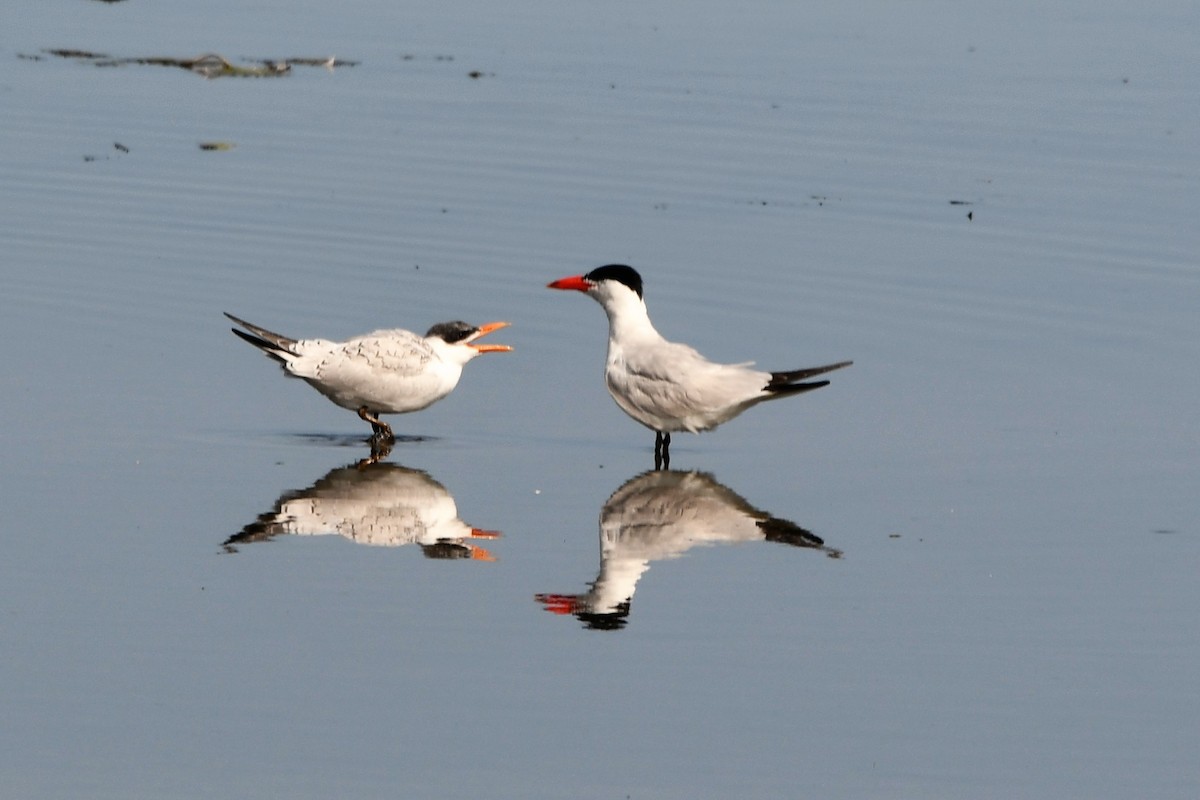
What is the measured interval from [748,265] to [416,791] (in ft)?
24.9

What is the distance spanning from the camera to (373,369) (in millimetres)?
10109

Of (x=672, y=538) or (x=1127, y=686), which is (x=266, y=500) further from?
(x=1127, y=686)

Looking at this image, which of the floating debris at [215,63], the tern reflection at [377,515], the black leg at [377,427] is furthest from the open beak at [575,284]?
the floating debris at [215,63]

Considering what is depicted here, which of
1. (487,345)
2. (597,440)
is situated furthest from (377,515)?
(487,345)

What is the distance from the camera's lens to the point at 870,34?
70.4 ft

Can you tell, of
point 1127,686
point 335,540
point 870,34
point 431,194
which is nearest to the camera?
point 1127,686

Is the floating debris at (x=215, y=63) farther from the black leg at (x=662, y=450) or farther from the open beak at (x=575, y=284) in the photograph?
the black leg at (x=662, y=450)

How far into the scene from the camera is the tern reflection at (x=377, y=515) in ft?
27.8

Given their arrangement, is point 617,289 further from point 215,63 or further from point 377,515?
point 215,63

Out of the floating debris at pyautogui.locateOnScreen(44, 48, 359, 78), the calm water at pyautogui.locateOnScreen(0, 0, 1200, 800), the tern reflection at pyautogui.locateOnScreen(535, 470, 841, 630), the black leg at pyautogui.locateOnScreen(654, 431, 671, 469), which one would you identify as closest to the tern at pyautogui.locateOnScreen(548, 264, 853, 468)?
the black leg at pyautogui.locateOnScreen(654, 431, 671, 469)

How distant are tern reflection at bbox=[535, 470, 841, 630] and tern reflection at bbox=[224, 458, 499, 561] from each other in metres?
0.51

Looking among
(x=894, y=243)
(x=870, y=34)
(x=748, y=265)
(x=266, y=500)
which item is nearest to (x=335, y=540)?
(x=266, y=500)

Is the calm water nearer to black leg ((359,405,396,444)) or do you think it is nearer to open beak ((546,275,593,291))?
black leg ((359,405,396,444))

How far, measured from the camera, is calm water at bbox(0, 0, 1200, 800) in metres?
6.59
